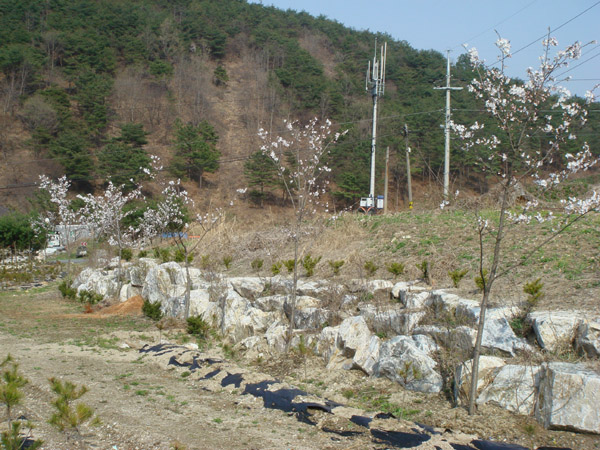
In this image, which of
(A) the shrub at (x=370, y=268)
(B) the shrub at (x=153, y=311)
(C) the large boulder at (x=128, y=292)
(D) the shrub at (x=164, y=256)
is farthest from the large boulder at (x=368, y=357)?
(D) the shrub at (x=164, y=256)

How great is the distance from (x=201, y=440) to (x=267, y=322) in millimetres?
4459

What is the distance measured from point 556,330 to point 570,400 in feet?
4.25

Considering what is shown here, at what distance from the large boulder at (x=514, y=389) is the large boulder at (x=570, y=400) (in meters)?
0.13

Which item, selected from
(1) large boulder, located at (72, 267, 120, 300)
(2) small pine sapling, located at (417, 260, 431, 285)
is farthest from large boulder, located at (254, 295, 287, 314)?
(1) large boulder, located at (72, 267, 120, 300)

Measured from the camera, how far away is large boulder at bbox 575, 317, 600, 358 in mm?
5234

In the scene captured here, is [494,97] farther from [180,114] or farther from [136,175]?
[180,114]

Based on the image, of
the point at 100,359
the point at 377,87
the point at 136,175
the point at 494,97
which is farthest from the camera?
the point at 136,175

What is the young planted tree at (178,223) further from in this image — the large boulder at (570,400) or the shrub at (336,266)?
the large boulder at (570,400)

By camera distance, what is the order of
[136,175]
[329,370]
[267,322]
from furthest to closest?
[136,175]
[267,322]
[329,370]

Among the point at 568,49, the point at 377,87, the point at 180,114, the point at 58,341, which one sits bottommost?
the point at 58,341

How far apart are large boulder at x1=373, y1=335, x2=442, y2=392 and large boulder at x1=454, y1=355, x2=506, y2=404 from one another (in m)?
0.36

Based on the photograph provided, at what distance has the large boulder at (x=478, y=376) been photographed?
525 cm

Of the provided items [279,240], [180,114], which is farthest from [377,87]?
[180,114]

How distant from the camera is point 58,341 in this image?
9125mm
